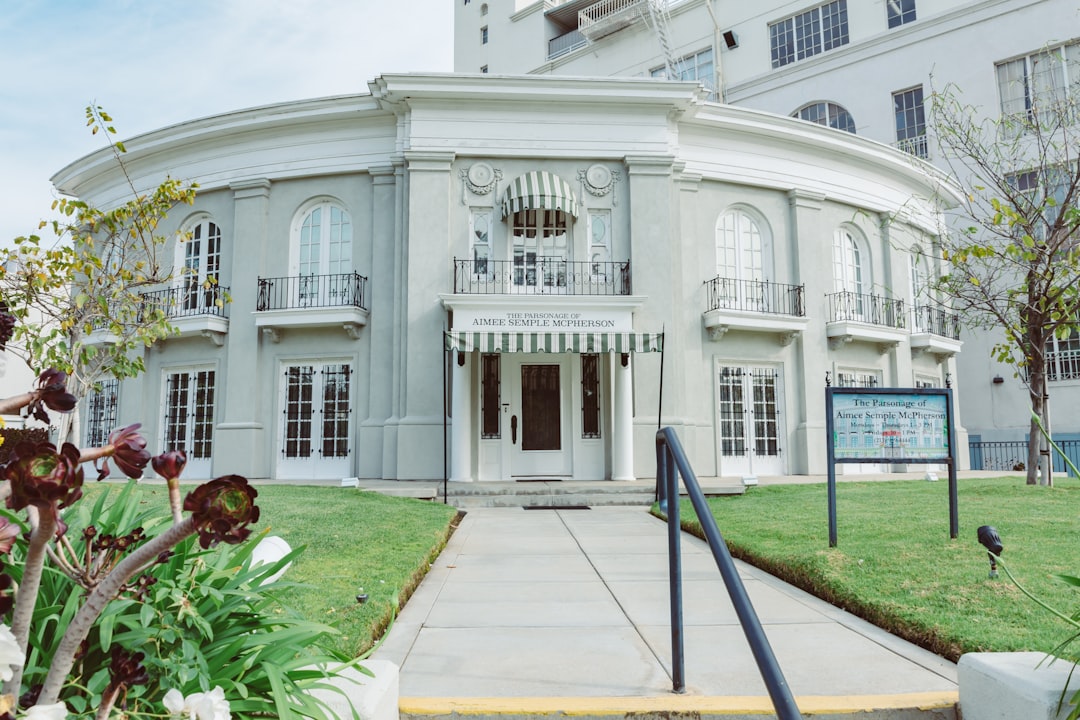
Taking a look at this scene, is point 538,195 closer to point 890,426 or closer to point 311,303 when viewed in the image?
point 311,303

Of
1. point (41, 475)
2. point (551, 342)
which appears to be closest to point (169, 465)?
point (41, 475)

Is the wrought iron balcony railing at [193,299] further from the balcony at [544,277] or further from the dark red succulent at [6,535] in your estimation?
the dark red succulent at [6,535]

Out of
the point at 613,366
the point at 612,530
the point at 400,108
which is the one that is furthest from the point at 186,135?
the point at 612,530

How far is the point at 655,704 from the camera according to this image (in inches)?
120

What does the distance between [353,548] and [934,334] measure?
17.1 m

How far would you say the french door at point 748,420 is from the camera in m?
16.0

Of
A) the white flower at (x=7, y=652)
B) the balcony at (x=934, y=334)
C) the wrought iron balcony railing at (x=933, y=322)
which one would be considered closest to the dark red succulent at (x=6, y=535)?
the white flower at (x=7, y=652)

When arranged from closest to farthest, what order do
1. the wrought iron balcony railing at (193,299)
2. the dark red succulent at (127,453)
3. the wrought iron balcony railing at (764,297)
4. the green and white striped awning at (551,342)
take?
1. the dark red succulent at (127,453)
2. the green and white striped awning at (551,342)
3. the wrought iron balcony railing at (193,299)
4. the wrought iron balcony railing at (764,297)

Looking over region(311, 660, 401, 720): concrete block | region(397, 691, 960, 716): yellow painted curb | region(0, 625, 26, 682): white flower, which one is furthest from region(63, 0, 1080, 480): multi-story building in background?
region(0, 625, 26, 682): white flower

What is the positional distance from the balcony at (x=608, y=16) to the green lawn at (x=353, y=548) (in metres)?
22.8

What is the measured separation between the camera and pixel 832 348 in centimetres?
1700

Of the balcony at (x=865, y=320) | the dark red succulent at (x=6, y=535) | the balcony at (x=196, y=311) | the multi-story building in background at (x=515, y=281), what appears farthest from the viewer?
the balcony at (x=865, y=320)

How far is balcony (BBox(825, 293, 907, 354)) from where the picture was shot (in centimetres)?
1670

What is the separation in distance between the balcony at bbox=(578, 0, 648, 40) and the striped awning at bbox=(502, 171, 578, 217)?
15713 millimetres
